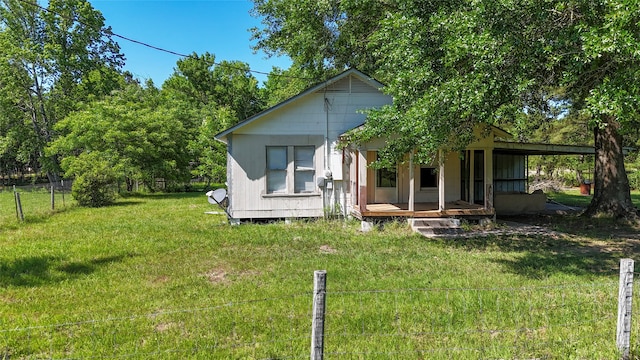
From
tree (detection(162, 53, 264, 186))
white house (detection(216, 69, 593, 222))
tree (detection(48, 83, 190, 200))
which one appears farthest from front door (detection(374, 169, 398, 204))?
tree (detection(162, 53, 264, 186))

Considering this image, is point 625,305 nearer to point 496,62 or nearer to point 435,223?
point 496,62

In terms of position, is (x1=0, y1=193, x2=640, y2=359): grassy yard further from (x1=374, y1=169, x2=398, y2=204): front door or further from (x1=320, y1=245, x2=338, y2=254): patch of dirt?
(x1=374, y1=169, x2=398, y2=204): front door

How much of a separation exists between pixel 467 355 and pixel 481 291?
1.95 meters

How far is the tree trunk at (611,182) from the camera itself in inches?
471

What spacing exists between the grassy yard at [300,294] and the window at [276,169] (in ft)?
8.45

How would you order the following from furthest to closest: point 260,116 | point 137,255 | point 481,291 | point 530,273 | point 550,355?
point 260,116
point 137,255
point 530,273
point 481,291
point 550,355

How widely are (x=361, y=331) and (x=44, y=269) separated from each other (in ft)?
18.1

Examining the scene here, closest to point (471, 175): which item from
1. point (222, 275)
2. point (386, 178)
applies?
point (386, 178)

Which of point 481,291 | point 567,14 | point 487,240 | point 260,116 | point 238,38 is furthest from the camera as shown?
point 238,38

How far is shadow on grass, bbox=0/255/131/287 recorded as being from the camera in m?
5.88

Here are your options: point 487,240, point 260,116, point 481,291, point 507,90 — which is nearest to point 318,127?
→ point 260,116

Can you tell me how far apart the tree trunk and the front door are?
237 inches

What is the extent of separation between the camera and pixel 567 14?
223 inches

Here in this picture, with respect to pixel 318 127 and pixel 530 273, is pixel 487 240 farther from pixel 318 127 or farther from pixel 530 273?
pixel 318 127
